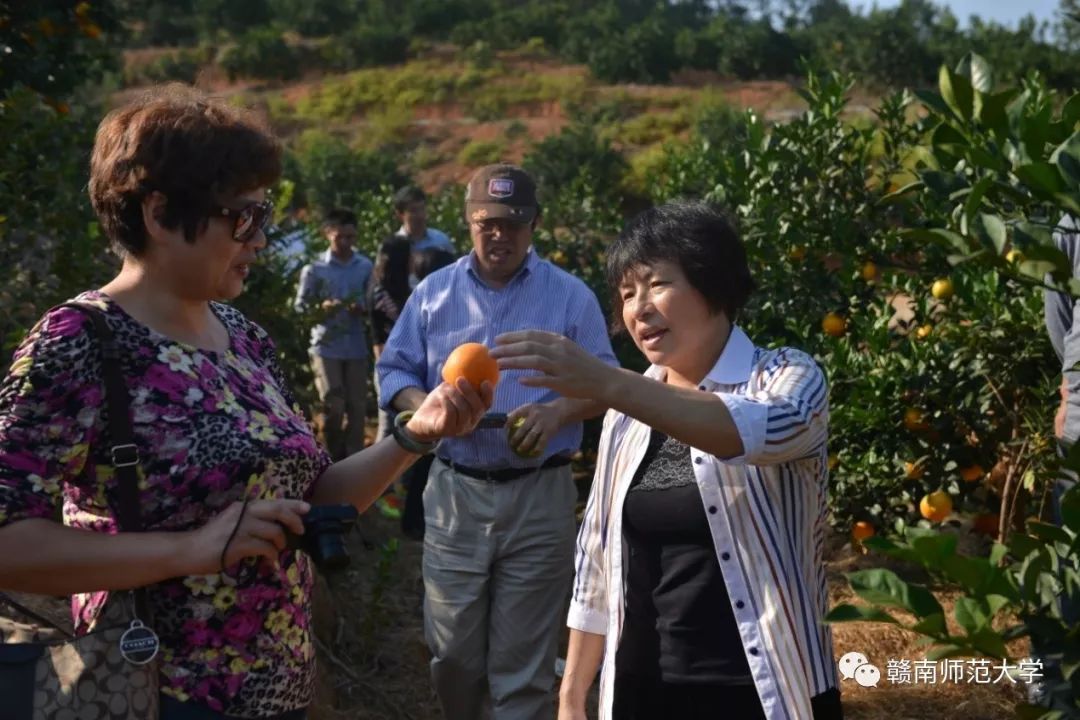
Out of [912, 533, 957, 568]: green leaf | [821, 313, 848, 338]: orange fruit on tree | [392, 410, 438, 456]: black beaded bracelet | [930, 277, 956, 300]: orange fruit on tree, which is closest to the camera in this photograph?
[912, 533, 957, 568]: green leaf

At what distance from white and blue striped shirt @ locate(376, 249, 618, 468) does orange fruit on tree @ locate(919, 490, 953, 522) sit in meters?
1.59

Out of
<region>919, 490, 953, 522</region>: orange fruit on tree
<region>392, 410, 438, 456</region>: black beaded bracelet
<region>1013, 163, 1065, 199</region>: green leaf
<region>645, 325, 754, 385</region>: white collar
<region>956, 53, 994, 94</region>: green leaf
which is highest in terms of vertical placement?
<region>956, 53, 994, 94</region>: green leaf

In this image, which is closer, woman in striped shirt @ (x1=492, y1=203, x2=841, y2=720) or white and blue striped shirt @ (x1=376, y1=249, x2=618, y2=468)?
woman in striped shirt @ (x1=492, y1=203, x2=841, y2=720)

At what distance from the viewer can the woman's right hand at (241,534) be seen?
6.29 feet

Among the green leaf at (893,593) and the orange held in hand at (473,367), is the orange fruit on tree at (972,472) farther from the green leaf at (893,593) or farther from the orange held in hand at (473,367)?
the green leaf at (893,593)

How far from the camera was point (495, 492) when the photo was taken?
13.1ft

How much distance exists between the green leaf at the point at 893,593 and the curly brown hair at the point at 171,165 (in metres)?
1.18

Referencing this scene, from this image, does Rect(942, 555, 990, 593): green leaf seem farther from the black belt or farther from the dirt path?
the dirt path

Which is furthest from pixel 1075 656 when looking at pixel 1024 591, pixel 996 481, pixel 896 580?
pixel 996 481

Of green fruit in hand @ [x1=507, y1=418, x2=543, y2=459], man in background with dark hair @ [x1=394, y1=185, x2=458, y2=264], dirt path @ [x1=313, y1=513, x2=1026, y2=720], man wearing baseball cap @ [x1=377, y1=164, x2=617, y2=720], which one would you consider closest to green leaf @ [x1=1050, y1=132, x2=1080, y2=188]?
green fruit in hand @ [x1=507, y1=418, x2=543, y2=459]

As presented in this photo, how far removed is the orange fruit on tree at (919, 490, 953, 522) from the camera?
16.3 feet

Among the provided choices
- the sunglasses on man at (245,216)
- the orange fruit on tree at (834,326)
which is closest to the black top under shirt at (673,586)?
the sunglasses on man at (245,216)

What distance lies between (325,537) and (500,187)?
239 centimetres

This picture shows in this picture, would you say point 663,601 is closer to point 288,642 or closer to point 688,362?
point 688,362
